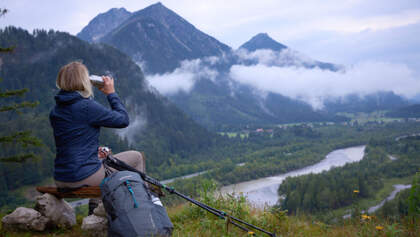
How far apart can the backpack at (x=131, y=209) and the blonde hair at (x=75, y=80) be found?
1.13m

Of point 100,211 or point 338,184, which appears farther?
point 338,184

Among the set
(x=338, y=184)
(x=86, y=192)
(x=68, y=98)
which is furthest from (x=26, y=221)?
(x=338, y=184)

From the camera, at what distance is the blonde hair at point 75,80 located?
12.2 ft

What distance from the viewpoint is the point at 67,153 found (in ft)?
12.3

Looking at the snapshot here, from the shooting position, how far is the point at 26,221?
14.8 ft

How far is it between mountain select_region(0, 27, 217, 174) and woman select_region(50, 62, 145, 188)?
75.7 metres

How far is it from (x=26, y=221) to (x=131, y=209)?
2240 millimetres

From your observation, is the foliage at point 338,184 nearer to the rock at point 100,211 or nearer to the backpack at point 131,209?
the rock at point 100,211

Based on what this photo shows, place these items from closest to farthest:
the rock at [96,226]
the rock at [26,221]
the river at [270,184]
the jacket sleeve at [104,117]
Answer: the jacket sleeve at [104,117] → the rock at [96,226] → the rock at [26,221] → the river at [270,184]

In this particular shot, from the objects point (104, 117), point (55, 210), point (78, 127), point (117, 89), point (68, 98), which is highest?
point (117, 89)

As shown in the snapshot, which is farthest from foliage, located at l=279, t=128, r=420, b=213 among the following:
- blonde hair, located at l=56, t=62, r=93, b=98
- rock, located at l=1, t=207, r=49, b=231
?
blonde hair, located at l=56, t=62, r=93, b=98

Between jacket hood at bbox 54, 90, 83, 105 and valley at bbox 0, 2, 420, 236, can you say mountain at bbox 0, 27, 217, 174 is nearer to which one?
valley at bbox 0, 2, 420, 236

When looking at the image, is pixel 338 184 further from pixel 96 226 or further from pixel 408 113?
pixel 408 113

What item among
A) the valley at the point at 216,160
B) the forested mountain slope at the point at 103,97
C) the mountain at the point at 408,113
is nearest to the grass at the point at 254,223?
the valley at the point at 216,160
